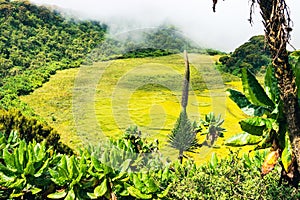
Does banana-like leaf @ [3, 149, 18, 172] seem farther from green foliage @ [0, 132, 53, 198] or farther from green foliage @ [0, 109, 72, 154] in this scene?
green foliage @ [0, 109, 72, 154]

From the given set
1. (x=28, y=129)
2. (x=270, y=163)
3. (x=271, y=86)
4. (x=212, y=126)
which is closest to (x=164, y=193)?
(x=270, y=163)

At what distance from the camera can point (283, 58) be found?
3.08 metres

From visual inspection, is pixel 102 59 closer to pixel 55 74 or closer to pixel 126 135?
pixel 126 135

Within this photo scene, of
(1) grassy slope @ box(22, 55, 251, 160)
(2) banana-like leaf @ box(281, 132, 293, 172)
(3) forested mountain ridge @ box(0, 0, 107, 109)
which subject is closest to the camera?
(2) banana-like leaf @ box(281, 132, 293, 172)

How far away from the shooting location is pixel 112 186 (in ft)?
13.3

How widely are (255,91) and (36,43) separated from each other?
36.7 metres

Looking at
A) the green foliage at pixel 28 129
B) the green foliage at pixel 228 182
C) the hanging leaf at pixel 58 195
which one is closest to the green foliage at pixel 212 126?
the green foliage at pixel 228 182

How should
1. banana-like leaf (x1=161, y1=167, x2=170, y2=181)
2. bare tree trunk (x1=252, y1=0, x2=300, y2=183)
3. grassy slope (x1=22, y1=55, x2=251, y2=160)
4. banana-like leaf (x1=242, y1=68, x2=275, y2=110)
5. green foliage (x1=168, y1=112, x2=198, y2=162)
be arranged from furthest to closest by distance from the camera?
grassy slope (x1=22, y1=55, x2=251, y2=160), green foliage (x1=168, y1=112, x2=198, y2=162), banana-like leaf (x1=161, y1=167, x2=170, y2=181), banana-like leaf (x1=242, y1=68, x2=275, y2=110), bare tree trunk (x1=252, y1=0, x2=300, y2=183)

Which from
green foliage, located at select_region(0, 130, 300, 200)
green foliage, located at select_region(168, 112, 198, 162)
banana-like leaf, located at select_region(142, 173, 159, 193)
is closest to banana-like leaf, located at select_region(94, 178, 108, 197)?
green foliage, located at select_region(0, 130, 300, 200)

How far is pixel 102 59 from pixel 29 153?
4337 mm

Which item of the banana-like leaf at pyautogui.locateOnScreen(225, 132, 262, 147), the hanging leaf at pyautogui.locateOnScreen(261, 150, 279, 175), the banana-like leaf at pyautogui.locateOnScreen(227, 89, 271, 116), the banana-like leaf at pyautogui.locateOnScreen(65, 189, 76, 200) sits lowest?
the banana-like leaf at pyautogui.locateOnScreen(65, 189, 76, 200)

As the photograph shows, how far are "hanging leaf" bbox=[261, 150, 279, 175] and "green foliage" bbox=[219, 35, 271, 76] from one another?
1790 cm

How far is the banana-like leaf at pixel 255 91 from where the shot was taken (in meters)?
3.52

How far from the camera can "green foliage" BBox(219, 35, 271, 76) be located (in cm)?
2153
